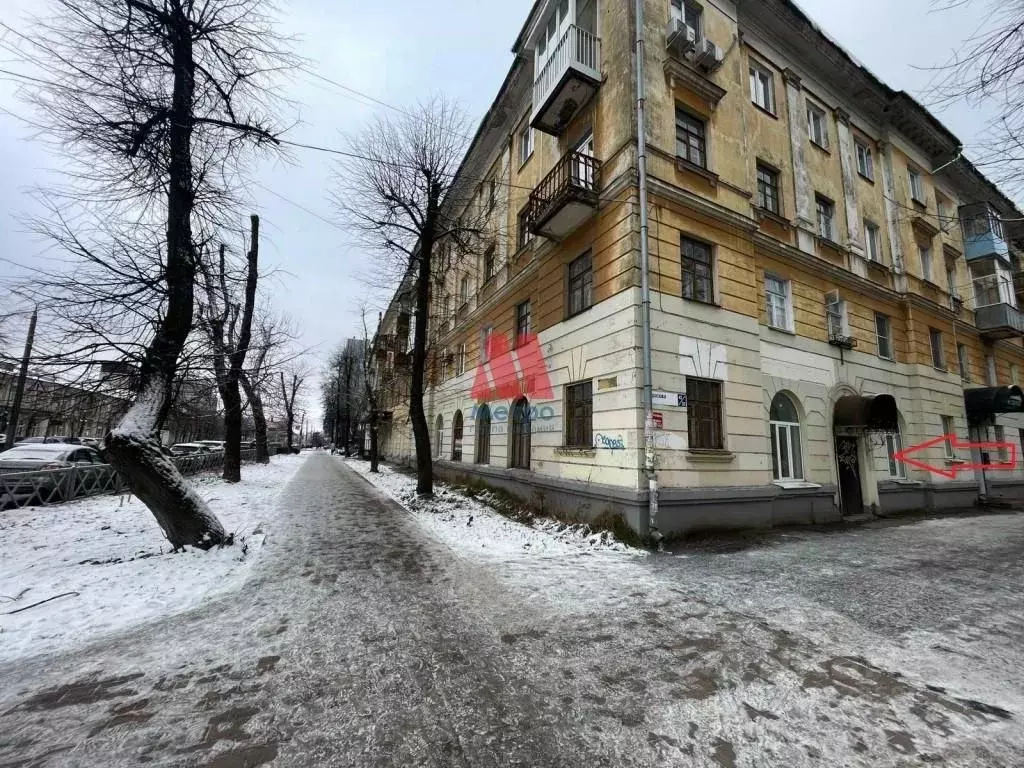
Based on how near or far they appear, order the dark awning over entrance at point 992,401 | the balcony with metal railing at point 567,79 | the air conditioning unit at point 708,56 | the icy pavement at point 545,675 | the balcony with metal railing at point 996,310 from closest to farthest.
A: the icy pavement at point 545,675 < the air conditioning unit at point 708,56 < the balcony with metal railing at point 567,79 < the dark awning over entrance at point 992,401 < the balcony with metal railing at point 996,310

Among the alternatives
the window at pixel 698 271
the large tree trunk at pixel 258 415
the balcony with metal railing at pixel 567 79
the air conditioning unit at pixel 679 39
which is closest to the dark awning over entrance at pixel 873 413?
the window at pixel 698 271

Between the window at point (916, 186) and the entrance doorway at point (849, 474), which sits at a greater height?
the window at point (916, 186)

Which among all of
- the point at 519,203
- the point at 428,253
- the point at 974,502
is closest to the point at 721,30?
the point at 519,203

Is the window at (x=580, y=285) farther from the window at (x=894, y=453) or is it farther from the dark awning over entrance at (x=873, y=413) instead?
the window at (x=894, y=453)

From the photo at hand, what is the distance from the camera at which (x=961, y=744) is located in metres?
2.62

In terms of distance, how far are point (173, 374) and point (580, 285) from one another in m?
8.28

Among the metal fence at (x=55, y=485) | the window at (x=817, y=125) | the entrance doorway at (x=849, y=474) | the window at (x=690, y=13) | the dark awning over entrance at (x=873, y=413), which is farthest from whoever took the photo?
the window at (x=817, y=125)

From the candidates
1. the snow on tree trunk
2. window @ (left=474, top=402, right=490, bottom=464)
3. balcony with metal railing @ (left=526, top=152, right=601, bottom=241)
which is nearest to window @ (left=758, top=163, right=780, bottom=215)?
balcony with metal railing @ (left=526, top=152, right=601, bottom=241)

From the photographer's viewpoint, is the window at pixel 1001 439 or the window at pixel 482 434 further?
the window at pixel 1001 439

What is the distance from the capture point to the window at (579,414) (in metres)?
9.66

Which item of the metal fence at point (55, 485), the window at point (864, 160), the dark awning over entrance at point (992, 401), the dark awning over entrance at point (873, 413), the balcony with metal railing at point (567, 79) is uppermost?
the window at point (864, 160)

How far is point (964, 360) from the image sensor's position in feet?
55.3

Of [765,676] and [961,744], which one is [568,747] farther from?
[961,744]

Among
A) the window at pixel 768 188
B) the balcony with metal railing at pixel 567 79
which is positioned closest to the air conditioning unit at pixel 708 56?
the balcony with metal railing at pixel 567 79
